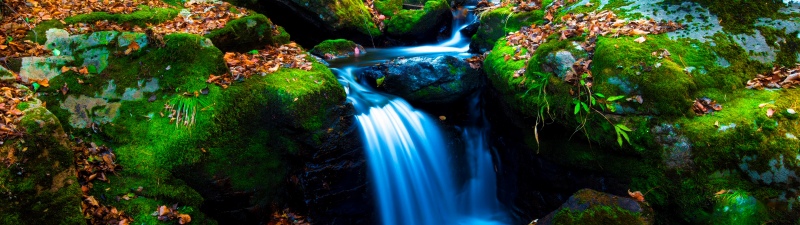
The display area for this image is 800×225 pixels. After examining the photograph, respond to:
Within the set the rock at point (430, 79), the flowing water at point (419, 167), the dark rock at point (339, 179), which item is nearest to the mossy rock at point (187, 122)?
the dark rock at point (339, 179)

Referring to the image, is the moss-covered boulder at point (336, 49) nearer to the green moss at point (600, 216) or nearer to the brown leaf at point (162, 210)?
the brown leaf at point (162, 210)

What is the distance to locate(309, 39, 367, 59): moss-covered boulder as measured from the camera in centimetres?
913

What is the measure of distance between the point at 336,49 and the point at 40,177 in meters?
6.60

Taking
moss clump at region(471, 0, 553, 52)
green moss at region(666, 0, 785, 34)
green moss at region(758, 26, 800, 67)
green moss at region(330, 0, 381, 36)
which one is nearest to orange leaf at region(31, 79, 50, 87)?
green moss at region(330, 0, 381, 36)

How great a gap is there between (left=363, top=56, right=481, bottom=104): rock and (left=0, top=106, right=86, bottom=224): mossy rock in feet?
14.8

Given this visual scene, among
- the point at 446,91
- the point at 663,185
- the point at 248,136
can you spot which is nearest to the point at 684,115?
the point at 663,185

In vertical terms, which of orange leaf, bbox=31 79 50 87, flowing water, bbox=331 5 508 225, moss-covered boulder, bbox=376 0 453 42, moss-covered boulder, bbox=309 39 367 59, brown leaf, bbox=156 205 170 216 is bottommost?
flowing water, bbox=331 5 508 225

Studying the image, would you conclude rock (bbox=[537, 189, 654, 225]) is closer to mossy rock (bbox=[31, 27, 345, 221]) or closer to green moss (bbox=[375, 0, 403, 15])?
mossy rock (bbox=[31, 27, 345, 221])

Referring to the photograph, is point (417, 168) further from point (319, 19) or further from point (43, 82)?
point (319, 19)

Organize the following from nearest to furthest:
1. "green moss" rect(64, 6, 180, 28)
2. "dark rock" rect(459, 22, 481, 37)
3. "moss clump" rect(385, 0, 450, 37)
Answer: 1. "green moss" rect(64, 6, 180, 28)
2. "dark rock" rect(459, 22, 481, 37)
3. "moss clump" rect(385, 0, 450, 37)

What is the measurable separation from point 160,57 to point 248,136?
150 centimetres

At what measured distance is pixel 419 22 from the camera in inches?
446

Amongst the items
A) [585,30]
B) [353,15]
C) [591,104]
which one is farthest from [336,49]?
[591,104]

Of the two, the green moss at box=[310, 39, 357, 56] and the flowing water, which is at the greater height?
the green moss at box=[310, 39, 357, 56]
